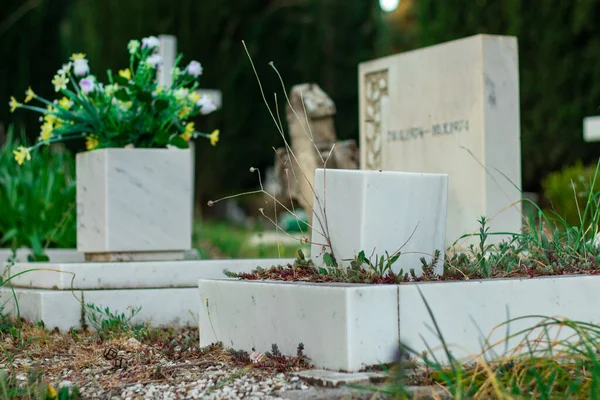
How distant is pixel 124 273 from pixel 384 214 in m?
1.79

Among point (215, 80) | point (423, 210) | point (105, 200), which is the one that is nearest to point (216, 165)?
point (215, 80)

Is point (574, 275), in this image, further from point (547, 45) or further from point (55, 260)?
point (547, 45)

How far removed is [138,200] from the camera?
200 inches

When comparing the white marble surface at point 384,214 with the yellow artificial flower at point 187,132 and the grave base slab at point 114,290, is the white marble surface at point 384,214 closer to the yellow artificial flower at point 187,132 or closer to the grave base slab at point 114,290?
the grave base slab at point 114,290

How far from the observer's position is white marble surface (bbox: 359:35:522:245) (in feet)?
18.7

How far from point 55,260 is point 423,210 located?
3331mm

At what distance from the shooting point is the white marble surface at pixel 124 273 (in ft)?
14.8

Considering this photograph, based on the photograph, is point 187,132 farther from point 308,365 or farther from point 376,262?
point 308,365

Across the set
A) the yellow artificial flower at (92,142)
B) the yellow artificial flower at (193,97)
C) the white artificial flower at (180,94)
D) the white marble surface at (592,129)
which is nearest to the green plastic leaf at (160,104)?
the white artificial flower at (180,94)

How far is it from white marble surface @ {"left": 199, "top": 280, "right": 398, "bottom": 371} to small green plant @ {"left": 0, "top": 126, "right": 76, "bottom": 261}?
336 centimetres

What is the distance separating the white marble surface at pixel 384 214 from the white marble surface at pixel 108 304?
1.20 meters

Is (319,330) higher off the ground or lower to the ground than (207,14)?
lower

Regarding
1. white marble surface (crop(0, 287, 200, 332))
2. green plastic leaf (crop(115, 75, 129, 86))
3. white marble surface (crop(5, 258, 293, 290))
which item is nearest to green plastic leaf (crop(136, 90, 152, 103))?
green plastic leaf (crop(115, 75, 129, 86))

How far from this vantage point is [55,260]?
5973 millimetres
